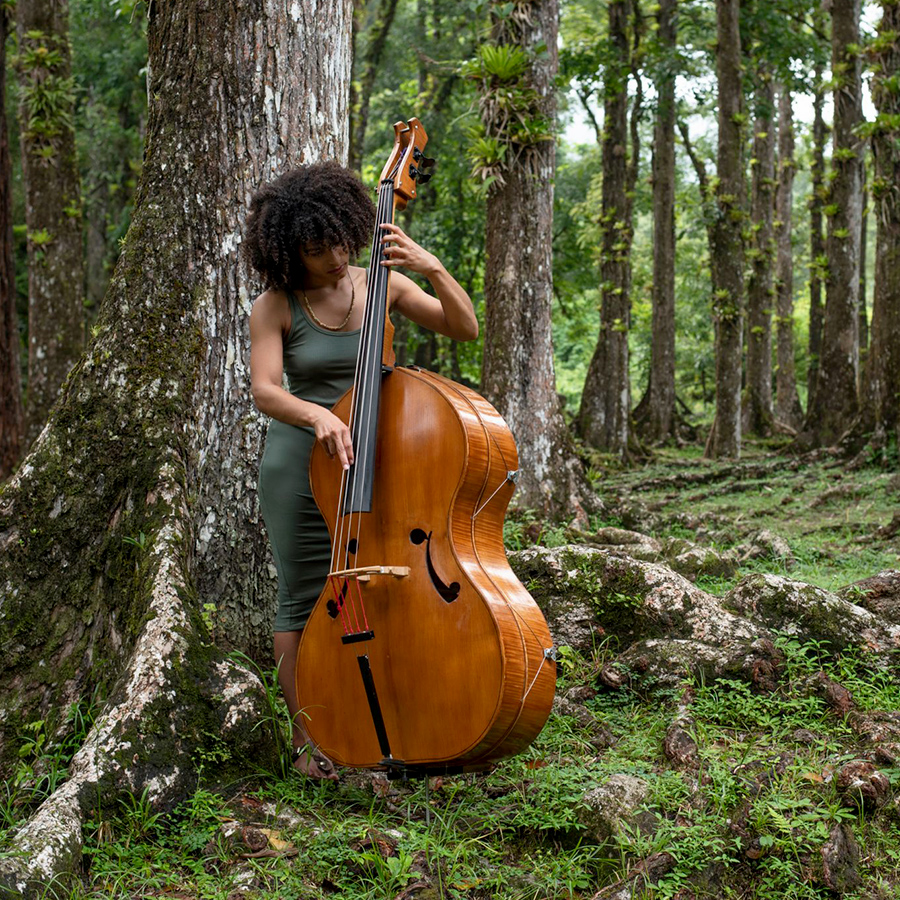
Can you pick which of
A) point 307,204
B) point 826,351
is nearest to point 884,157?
point 826,351

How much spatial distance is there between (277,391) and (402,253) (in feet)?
2.20

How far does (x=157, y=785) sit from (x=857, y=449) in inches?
448

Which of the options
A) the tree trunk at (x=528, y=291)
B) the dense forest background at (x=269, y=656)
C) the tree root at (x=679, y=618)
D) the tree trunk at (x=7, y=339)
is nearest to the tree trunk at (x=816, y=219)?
the tree trunk at (x=528, y=291)

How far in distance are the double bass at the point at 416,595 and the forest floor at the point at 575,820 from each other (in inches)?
11.5

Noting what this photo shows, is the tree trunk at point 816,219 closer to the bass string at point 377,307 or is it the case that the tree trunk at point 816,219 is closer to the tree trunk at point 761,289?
the tree trunk at point 761,289

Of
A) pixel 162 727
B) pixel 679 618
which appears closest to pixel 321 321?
pixel 162 727

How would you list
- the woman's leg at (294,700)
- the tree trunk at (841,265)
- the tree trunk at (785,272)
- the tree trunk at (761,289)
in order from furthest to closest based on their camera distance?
the tree trunk at (785,272)
the tree trunk at (761,289)
the tree trunk at (841,265)
the woman's leg at (294,700)

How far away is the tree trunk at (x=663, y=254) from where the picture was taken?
18688mm

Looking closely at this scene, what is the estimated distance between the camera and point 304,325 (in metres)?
3.84

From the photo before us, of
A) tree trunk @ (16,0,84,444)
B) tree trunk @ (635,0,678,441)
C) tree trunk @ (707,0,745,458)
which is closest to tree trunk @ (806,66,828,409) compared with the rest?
tree trunk @ (635,0,678,441)

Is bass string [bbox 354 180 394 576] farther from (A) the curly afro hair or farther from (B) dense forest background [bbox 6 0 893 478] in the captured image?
(B) dense forest background [bbox 6 0 893 478]

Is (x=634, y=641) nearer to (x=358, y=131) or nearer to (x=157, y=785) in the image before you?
(x=157, y=785)

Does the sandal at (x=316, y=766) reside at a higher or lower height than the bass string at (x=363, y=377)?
lower

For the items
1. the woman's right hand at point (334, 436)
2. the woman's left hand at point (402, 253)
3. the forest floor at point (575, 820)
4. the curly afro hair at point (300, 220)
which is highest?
the curly afro hair at point (300, 220)
